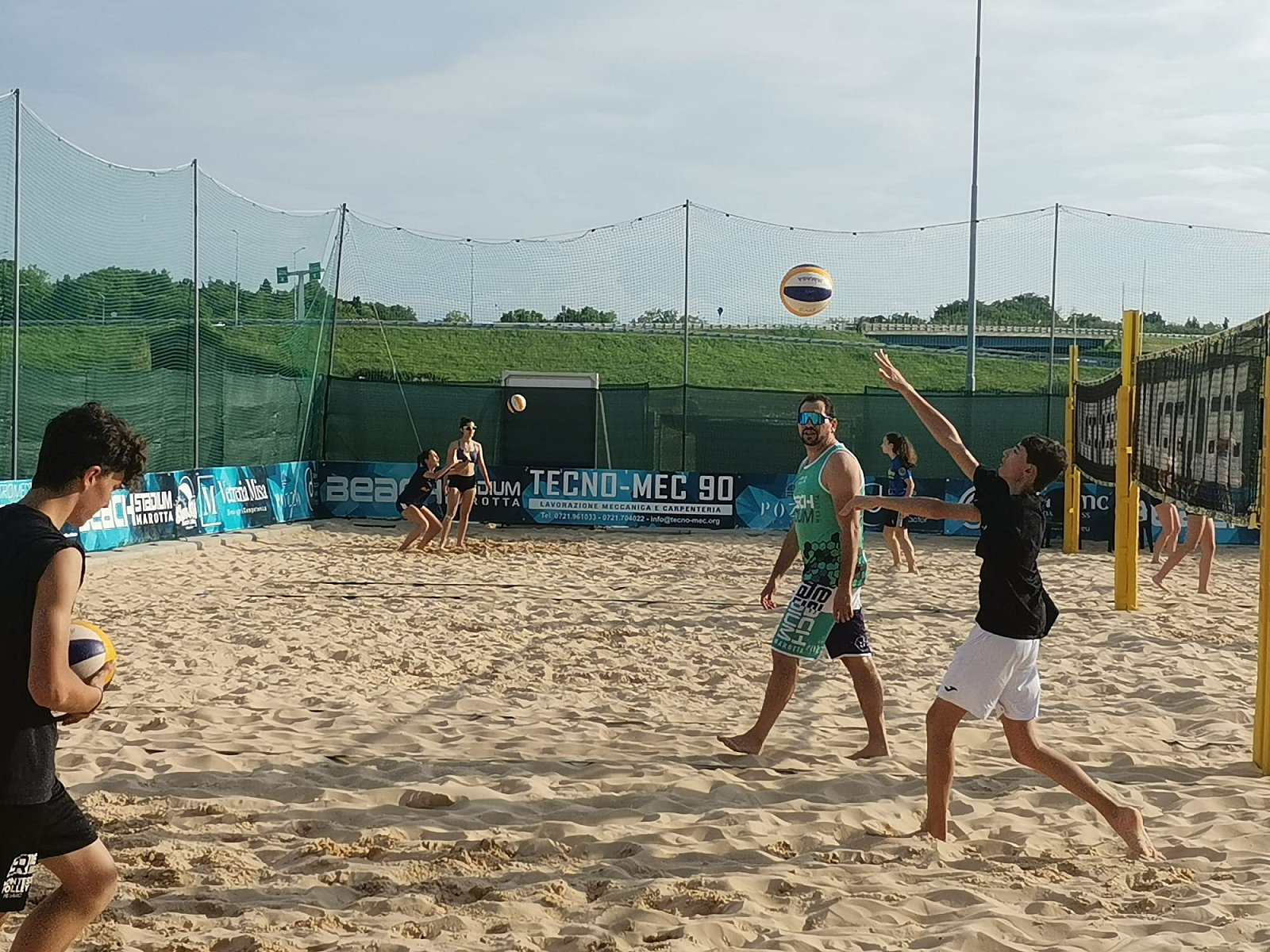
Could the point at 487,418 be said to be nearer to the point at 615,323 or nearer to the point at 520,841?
the point at 615,323

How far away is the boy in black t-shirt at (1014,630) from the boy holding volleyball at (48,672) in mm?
2710

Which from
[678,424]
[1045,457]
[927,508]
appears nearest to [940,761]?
[927,508]

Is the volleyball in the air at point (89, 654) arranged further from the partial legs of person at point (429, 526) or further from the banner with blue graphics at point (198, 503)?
the partial legs of person at point (429, 526)

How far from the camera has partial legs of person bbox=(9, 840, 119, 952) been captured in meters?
2.94

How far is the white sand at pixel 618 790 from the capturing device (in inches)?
158

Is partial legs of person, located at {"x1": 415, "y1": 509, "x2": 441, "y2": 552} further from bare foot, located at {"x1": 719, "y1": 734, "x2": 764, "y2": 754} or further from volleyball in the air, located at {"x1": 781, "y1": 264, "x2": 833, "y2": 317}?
bare foot, located at {"x1": 719, "y1": 734, "x2": 764, "y2": 754}

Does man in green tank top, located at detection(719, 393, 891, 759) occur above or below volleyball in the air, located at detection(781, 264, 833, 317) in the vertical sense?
below

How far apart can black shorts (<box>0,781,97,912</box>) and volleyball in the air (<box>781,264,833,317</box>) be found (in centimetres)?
1632

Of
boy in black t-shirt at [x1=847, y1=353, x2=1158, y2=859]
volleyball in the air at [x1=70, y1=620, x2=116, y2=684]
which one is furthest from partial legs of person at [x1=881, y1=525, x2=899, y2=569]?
volleyball in the air at [x1=70, y1=620, x2=116, y2=684]

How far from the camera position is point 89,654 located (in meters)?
3.24

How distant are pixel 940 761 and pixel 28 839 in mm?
3104

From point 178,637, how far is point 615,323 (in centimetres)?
1867

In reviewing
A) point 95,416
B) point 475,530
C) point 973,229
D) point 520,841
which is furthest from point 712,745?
point 973,229

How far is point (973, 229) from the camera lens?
72.9 ft
